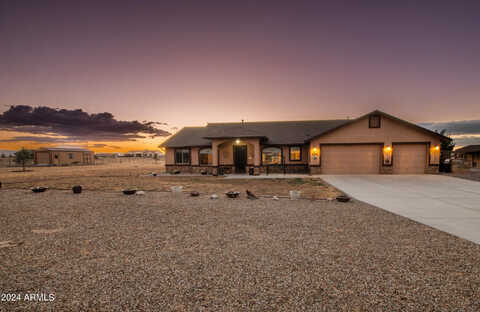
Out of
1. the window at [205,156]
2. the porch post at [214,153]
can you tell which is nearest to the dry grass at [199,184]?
the porch post at [214,153]

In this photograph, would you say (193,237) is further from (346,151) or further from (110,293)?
(346,151)

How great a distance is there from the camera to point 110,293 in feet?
8.98

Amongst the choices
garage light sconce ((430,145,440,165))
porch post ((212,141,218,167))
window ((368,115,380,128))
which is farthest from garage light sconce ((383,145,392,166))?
porch post ((212,141,218,167))

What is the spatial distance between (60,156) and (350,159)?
170ft

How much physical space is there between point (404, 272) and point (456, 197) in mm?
8101

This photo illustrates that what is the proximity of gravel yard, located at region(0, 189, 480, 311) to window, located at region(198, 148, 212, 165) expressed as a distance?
13606 millimetres

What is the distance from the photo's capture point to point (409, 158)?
15.8m

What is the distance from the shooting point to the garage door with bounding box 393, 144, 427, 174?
1570 centimetres

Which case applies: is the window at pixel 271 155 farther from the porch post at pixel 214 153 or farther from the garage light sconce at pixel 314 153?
the porch post at pixel 214 153

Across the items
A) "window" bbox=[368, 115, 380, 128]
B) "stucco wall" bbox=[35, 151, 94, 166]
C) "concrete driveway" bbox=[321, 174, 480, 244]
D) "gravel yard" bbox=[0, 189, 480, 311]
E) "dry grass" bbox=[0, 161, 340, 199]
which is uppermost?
"window" bbox=[368, 115, 380, 128]

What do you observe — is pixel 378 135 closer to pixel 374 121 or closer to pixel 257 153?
pixel 374 121

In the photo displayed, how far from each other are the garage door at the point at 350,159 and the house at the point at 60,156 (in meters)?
49.3

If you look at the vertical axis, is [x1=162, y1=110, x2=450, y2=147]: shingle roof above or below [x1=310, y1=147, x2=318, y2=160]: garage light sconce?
above

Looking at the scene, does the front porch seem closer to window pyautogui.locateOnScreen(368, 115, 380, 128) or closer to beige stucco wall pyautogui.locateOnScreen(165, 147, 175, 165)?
beige stucco wall pyautogui.locateOnScreen(165, 147, 175, 165)
